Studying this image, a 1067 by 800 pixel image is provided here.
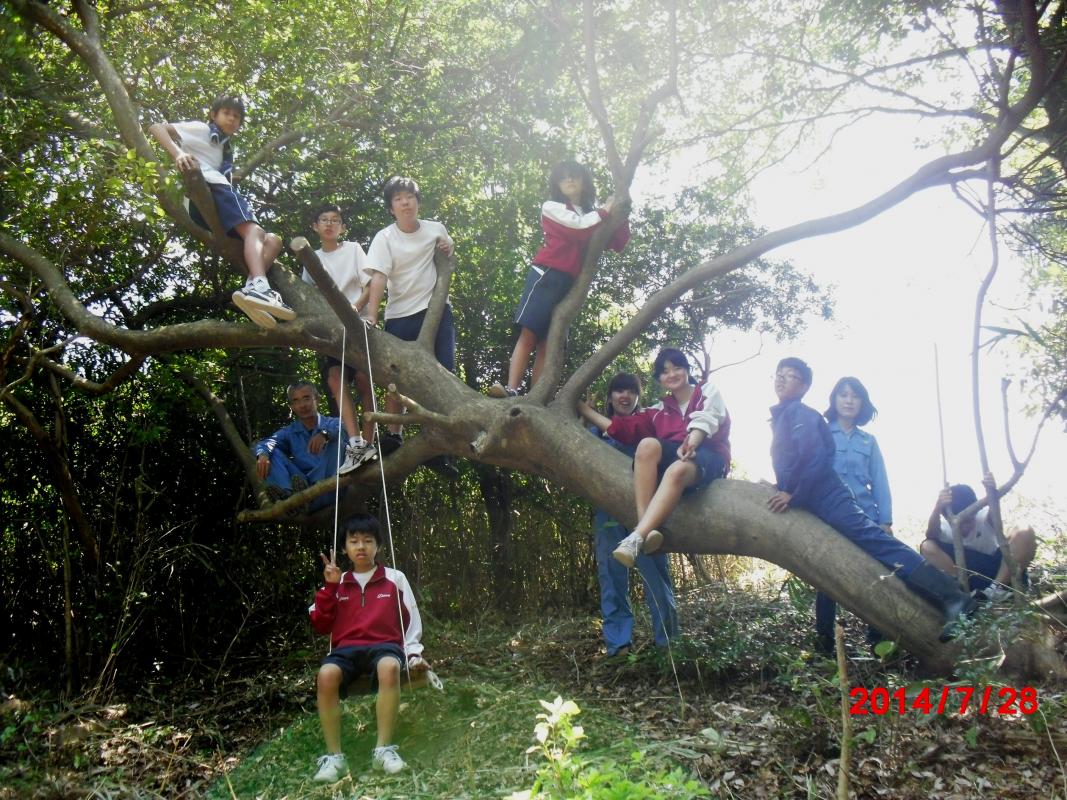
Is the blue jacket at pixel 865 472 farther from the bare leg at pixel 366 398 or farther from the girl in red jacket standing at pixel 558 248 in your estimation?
the bare leg at pixel 366 398

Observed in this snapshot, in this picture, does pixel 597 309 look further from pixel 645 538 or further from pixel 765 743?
pixel 765 743

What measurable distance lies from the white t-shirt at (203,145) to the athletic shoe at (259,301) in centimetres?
77

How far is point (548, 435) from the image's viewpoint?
4.80 metres

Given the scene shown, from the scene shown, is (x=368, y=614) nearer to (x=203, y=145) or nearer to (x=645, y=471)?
(x=645, y=471)

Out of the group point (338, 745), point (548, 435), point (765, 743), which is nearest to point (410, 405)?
point (548, 435)

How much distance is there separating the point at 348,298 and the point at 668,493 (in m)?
2.34

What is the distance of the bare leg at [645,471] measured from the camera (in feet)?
14.5

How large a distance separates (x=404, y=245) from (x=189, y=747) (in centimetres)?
295

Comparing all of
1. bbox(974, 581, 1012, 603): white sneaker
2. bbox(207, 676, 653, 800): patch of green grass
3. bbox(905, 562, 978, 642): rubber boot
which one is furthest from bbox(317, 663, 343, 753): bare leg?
bbox(974, 581, 1012, 603): white sneaker

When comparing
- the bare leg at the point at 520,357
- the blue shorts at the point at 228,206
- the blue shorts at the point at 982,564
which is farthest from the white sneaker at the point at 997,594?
the blue shorts at the point at 228,206

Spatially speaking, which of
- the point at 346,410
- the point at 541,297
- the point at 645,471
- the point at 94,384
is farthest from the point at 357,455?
the point at 645,471

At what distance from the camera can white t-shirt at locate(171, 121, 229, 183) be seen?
16.6 ft

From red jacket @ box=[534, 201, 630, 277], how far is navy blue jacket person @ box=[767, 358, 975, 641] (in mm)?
1496

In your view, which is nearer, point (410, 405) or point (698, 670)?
point (698, 670)
